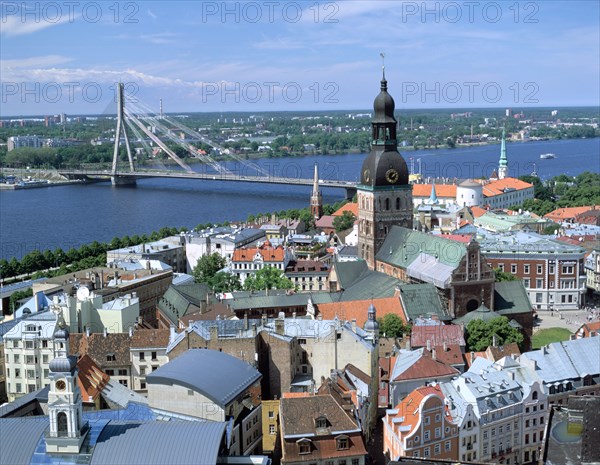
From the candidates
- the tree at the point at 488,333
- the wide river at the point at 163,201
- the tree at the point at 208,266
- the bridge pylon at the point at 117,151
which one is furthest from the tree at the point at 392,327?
the bridge pylon at the point at 117,151

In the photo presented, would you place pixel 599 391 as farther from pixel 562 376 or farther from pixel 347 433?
pixel 347 433

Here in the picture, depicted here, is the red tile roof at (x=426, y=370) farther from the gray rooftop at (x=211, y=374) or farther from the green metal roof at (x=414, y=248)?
the green metal roof at (x=414, y=248)

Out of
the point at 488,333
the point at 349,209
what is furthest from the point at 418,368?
the point at 349,209

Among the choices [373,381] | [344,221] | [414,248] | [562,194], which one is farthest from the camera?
[562,194]

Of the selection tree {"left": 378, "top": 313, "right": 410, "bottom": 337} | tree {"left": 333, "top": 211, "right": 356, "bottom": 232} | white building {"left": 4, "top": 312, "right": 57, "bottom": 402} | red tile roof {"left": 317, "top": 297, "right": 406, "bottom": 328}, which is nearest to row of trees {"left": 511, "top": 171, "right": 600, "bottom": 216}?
tree {"left": 333, "top": 211, "right": 356, "bottom": 232}

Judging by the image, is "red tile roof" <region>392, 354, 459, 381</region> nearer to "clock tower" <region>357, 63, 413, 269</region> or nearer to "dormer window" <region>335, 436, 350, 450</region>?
"dormer window" <region>335, 436, 350, 450</region>

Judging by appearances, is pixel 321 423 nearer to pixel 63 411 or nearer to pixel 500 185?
pixel 63 411
